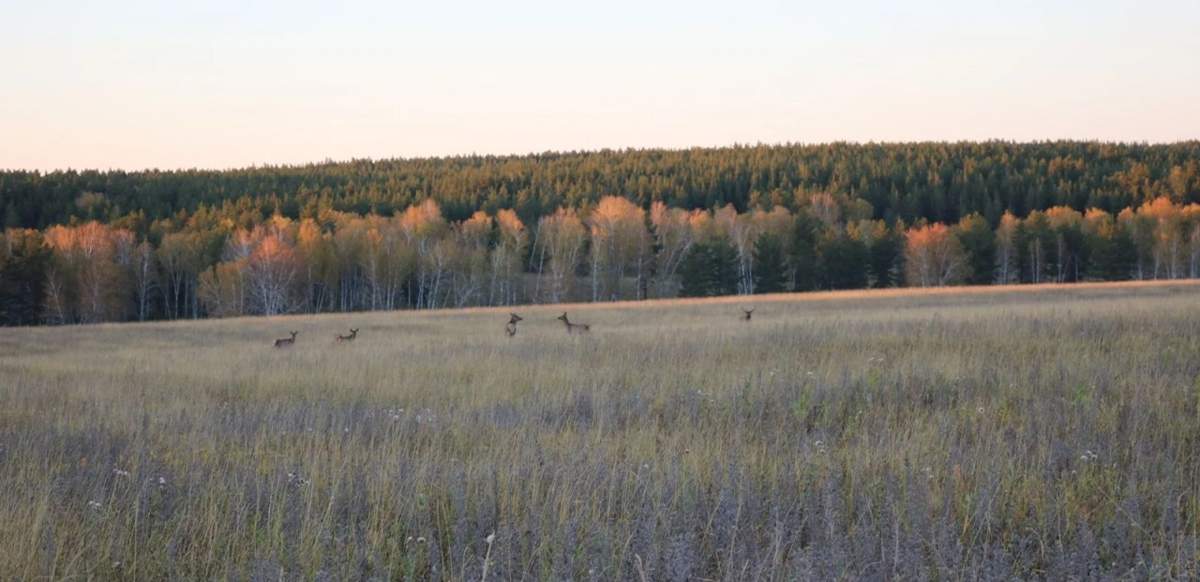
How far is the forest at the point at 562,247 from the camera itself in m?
70.2

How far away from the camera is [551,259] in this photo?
82438 mm

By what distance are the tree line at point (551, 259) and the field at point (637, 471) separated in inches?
2412

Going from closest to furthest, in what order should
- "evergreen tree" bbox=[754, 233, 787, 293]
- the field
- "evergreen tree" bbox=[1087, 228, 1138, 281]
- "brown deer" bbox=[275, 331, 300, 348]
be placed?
the field < "brown deer" bbox=[275, 331, 300, 348] < "evergreen tree" bbox=[754, 233, 787, 293] < "evergreen tree" bbox=[1087, 228, 1138, 281]

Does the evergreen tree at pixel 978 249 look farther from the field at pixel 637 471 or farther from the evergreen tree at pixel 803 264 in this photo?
the field at pixel 637 471

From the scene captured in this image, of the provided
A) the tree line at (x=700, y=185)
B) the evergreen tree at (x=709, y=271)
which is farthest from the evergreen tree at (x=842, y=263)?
the tree line at (x=700, y=185)

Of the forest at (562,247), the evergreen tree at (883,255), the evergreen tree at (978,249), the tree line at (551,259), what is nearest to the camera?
the tree line at (551,259)

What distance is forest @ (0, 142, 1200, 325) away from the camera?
70188 millimetres

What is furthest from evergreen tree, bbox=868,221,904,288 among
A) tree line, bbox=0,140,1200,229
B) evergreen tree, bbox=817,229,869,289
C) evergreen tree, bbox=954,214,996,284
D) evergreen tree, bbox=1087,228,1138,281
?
tree line, bbox=0,140,1200,229

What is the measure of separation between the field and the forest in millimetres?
61189

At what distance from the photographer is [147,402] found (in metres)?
10.4

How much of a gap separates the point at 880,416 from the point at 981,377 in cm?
226

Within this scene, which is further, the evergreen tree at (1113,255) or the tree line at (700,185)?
the tree line at (700,185)

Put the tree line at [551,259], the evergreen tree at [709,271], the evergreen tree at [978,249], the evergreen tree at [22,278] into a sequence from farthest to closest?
the evergreen tree at [978,249] → the evergreen tree at [709,271] → the tree line at [551,259] → the evergreen tree at [22,278]

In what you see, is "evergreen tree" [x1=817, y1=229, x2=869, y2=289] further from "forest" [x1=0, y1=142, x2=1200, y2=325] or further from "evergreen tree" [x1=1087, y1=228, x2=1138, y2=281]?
"evergreen tree" [x1=1087, y1=228, x2=1138, y2=281]
